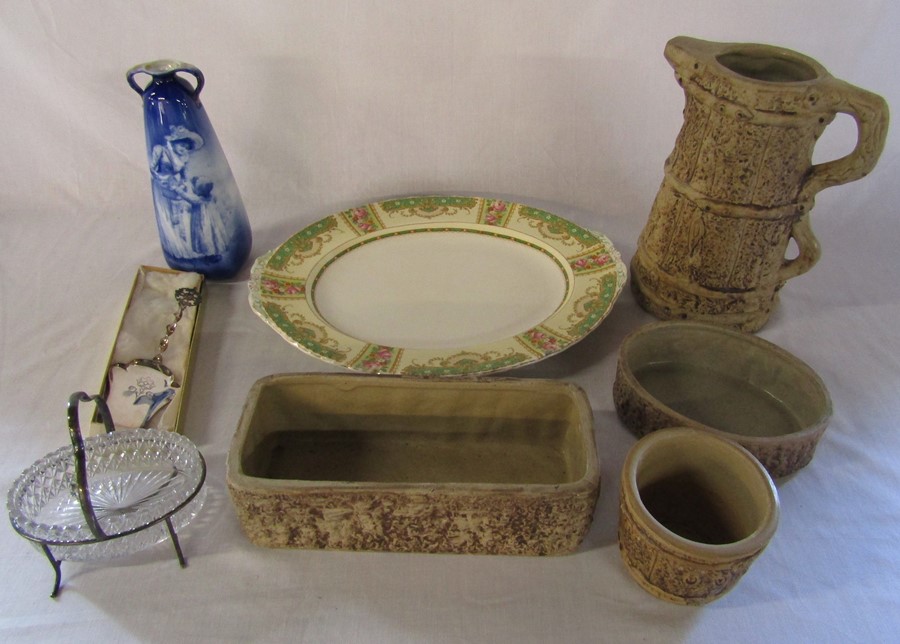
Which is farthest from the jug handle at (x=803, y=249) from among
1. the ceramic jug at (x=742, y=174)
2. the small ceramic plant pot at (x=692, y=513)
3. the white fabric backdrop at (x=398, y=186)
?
the small ceramic plant pot at (x=692, y=513)

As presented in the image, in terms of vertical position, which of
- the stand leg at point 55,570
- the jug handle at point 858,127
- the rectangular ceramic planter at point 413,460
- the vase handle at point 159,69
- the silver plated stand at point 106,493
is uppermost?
the jug handle at point 858,127

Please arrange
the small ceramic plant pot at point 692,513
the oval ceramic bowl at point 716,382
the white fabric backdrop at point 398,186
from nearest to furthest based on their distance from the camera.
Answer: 1. the small ceramic plant pot at point 692,513
2. the white fabric backdrop at point 398,186
3. the oval ceramic bowl at point 716,382

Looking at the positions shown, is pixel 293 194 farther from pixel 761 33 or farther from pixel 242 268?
pixel 761 33

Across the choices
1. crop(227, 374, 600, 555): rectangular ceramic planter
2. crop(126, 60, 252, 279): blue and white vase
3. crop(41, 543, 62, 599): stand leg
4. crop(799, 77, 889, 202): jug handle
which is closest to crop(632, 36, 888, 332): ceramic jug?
crop(799, 77, 889, 202): jug handle

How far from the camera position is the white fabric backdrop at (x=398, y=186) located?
2.34 feet

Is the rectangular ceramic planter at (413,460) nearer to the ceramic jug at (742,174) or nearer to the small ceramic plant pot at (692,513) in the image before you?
the small ceramic plant pot at (692,513)

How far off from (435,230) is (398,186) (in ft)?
0.63

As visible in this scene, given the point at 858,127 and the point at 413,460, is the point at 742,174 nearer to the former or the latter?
the point at 858,127

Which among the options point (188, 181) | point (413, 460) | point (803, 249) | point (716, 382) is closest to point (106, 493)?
point (413, 460)

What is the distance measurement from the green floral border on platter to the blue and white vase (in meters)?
Answer: 0.09

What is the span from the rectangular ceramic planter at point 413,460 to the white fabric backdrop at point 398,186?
0.04 meters

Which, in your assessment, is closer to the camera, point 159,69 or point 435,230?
point 159,69

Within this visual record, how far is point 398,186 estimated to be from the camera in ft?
4.16

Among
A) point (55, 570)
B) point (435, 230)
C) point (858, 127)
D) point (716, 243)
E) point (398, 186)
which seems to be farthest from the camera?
point (398, 186)
